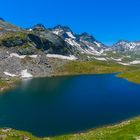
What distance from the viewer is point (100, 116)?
8544cm

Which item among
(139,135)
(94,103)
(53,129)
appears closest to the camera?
(139,135)

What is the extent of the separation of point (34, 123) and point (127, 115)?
27.1 meters

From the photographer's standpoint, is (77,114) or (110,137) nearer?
(110,137)

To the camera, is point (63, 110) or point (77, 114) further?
point (63, 110)

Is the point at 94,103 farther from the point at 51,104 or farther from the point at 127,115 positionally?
the point at 127,115

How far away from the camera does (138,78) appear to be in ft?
644

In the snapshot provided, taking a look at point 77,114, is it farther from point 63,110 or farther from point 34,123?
Answer: point 34,123

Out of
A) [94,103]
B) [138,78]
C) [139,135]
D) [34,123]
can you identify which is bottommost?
[139,135]

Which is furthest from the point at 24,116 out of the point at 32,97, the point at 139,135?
the point at 139,135

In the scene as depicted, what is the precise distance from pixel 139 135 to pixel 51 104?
64.1 meters

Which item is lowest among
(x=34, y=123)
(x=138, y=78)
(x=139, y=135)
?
(x=139, y=135)

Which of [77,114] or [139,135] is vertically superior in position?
[77,114]

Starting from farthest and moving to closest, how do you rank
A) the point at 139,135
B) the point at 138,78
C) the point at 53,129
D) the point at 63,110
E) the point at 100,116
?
the point at 138,78 < the point at 63,110 < the point at 100,116 < the point at 53,129 < the point at 139,135

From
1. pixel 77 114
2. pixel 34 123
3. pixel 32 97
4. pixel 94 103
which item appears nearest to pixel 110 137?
pixel 34 123
